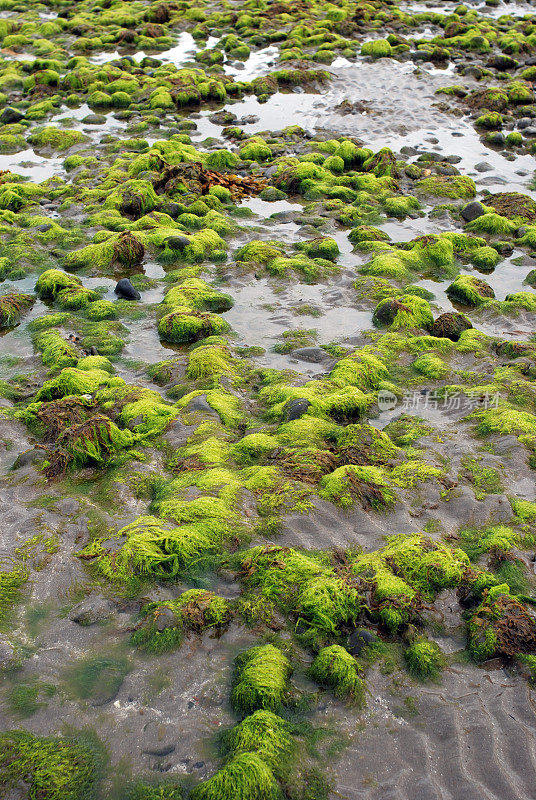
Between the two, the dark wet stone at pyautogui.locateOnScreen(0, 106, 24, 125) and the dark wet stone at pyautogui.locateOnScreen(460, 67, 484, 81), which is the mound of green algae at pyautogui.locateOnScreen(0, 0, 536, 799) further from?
the dark wet stone at pyautogui.locateOnScreen(460, 67, 484, 81)

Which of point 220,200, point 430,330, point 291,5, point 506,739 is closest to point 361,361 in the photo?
point 430,330

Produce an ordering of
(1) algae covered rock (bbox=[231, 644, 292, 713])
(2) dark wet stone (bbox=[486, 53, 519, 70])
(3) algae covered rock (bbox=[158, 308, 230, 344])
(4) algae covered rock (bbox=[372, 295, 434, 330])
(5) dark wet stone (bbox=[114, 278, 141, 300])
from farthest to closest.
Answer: (2) dark wet stone (bbox=[486, 53, 519, 70]) → (5) dark wet stone (bbox=[114, 278, 141, 300]) → (4) algae covered rock (bbox=[372, 295, 434, 330]) → (3) algae covered rock (bbox=[158, 308, 230, 344]) → (1) algae covered rock (bbox=[231, 644, 292, 713])

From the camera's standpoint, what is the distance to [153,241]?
8.95 meters

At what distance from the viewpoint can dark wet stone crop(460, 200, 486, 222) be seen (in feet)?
32.3

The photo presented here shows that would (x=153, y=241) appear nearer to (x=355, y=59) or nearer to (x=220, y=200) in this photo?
(x=220, y=200)

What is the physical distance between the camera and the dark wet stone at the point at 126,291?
26.0ft

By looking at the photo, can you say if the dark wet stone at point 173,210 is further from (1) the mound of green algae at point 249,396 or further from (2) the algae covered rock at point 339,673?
(2) the algae covered rock at point 339,673

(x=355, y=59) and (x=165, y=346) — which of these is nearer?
(x=165, y=346)

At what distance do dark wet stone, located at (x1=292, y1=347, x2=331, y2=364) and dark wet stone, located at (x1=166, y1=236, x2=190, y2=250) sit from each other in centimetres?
292

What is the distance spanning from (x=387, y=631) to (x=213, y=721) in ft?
4.11

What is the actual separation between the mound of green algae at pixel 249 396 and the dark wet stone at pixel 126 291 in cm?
23

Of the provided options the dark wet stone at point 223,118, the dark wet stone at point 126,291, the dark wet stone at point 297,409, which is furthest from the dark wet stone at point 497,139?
the dark wet stone at point 297,409

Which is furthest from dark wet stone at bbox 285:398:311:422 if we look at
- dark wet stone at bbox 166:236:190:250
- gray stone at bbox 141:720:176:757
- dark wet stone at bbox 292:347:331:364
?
dark wet stone at bbox 166:236:190:250

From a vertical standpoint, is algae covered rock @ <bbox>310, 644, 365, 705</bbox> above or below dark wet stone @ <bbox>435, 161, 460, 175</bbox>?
below
